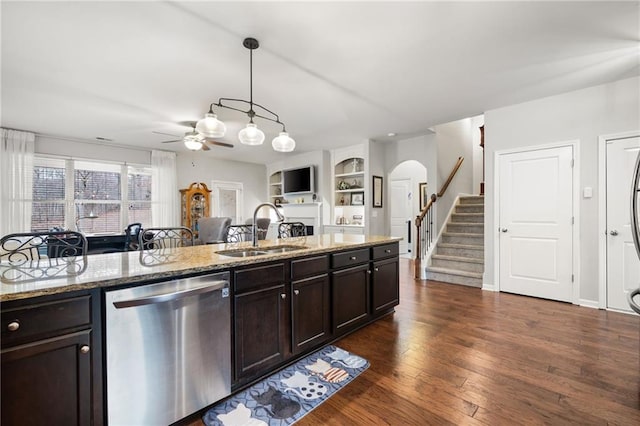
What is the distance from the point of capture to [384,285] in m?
3.08

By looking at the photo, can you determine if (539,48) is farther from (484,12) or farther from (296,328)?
(296,328)

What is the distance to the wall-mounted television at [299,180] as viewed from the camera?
6.83m

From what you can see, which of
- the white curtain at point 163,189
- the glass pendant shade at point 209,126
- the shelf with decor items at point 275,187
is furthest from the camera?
the shelf with decor items at point 275,187

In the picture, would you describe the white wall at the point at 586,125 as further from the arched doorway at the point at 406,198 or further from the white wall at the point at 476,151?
the arched doorway at the point at 406,198

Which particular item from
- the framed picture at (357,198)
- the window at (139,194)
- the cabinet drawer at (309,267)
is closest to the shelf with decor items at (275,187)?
the framed picture at (357,198)

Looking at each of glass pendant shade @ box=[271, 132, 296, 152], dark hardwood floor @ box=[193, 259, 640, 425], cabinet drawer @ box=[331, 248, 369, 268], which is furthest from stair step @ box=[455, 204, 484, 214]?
glass pendant shade @ box=[271, 132, 296, 152]

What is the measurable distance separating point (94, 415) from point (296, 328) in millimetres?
1214

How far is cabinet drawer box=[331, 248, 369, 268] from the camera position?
2.49 metres

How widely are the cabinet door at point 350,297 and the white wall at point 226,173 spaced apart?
581cm

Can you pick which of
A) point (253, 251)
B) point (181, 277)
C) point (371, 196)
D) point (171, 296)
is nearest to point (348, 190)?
point (371, 196)

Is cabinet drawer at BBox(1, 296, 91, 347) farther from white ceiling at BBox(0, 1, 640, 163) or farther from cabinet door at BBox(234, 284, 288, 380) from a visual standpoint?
white ceiling at BBox(0, 1, 640, 163)

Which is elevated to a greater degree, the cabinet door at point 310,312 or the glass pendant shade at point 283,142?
the glass pendant shade at point 283,142

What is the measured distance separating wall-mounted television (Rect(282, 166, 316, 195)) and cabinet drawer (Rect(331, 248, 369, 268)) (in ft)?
13.6

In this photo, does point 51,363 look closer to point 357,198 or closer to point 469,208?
point 357,198
